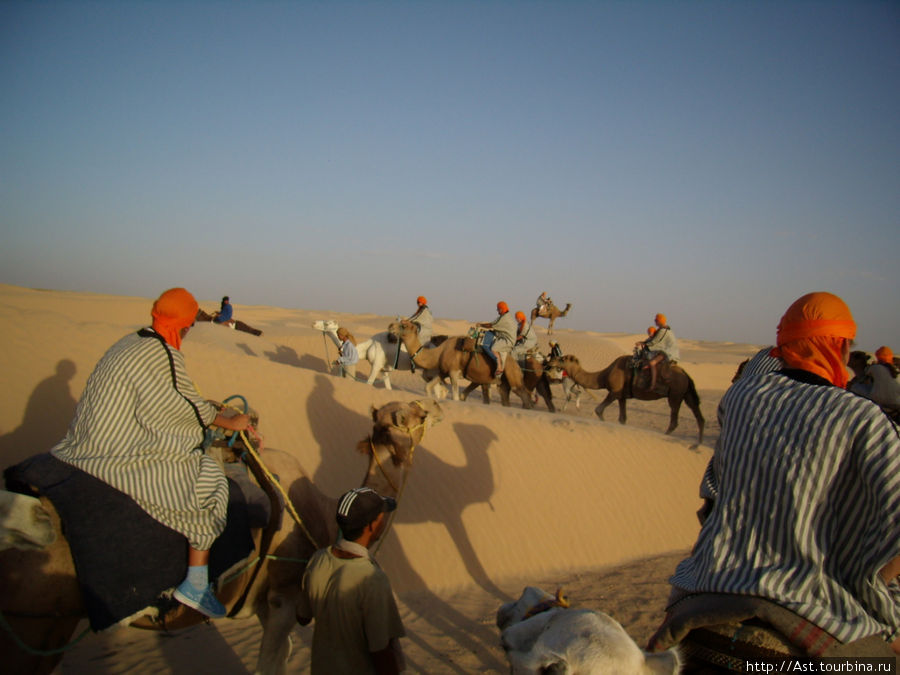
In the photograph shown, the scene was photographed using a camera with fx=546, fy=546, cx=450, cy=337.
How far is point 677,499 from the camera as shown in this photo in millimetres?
9281

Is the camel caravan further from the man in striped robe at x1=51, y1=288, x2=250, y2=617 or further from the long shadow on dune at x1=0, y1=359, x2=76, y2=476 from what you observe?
the man in striped robe at x1=51, y1=288, x2=250, y2=617

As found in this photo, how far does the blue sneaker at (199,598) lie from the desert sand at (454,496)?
1.64 m

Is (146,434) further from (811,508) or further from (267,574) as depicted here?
(811,508)

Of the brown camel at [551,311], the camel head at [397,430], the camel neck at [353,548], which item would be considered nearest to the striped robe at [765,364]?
the camel neck at [353,548]

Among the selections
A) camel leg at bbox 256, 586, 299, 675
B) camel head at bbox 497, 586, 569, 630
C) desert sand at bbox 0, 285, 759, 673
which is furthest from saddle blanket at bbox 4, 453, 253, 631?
camel head at bbox 497, 586, 569, 630

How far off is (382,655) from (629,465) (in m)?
7.76

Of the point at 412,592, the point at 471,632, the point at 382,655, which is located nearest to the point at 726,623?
the point at 382,655

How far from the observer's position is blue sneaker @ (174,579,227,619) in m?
3.30

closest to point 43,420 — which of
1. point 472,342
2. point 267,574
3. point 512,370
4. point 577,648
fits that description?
point 267,574

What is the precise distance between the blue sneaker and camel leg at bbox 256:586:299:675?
20.1 inches

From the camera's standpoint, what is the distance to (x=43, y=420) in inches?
297

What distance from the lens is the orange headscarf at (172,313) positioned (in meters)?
3.31

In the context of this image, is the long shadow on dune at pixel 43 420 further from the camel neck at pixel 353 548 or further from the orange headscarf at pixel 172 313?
the camel neck at pixel 353 548

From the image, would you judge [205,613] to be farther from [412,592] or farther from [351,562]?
[412,592]
